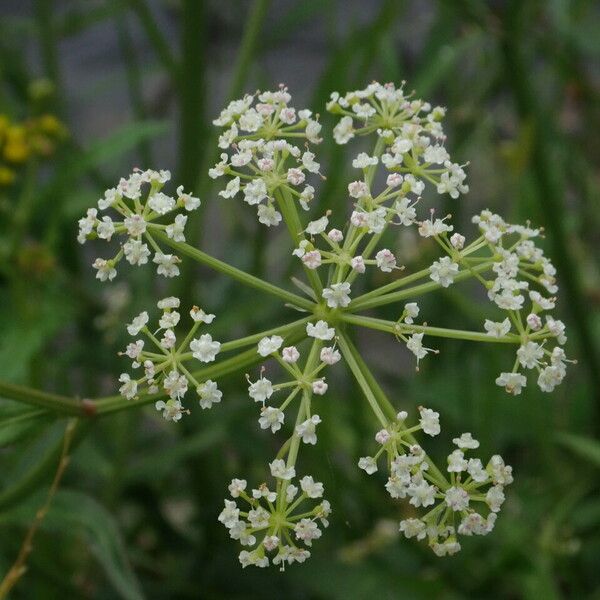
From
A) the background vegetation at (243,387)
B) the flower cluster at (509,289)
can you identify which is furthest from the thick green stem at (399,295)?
the background vegetation at (243,387)

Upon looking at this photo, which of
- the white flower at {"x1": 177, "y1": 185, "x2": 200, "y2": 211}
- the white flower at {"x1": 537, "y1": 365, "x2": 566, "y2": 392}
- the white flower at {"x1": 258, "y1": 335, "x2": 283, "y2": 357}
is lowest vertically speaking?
the white flower at {"x1": 537, "y1": 365, "x2": 566, "y2": 392}

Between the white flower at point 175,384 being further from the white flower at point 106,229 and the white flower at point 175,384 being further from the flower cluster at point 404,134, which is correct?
the flower cluster at point 404,134

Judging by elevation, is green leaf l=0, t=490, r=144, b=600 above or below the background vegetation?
below

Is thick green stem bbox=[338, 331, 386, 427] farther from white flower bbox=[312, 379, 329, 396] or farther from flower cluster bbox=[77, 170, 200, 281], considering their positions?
flower cluster bbox=[77, 170, 200, 281]

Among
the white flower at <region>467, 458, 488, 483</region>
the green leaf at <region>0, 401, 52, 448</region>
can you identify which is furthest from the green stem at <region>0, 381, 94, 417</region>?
the white flower at <region>467, 458, 488, 483</region>

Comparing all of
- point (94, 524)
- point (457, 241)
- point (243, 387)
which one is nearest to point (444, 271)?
point (457, 241)

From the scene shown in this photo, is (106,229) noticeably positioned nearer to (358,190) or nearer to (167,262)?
(167,262)

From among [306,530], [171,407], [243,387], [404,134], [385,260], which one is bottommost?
[306,530]
